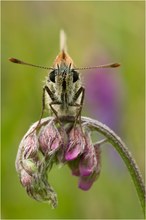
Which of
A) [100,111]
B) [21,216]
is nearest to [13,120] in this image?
[21,216]

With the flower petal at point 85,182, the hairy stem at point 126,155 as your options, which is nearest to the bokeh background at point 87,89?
the flower petal at point 85,182

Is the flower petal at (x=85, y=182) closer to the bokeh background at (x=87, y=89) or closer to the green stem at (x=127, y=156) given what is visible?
the green stem at (x=127, y=156)

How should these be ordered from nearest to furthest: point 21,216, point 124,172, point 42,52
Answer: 1. point 21,216
2. point 124,172
3. point 42,52

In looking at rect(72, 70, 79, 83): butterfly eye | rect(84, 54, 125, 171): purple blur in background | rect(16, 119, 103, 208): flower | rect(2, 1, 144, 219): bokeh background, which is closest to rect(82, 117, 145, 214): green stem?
rect(16, 119, 103, 208): flower

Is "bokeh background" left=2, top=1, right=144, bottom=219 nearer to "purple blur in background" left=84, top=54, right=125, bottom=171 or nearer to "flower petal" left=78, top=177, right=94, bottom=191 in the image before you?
"purple blur in background" left=84, top=54, right=125, bottom=171

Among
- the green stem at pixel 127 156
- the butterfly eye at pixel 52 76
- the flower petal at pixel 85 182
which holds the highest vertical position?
the butterfly eye at pixel 52 76

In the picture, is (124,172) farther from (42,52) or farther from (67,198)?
(42,52)
